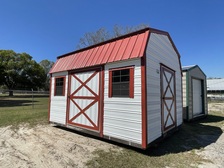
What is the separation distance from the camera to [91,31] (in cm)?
2073

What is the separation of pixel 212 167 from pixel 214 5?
877 cm

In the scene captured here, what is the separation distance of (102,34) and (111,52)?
16.1m

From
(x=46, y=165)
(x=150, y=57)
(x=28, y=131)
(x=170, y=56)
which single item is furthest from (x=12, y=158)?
(x=170, y=56)

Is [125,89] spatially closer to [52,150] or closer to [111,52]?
[111,52]

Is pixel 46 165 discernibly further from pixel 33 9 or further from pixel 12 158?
pixel 33 9

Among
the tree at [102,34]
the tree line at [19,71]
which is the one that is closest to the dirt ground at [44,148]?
the tree at [102,34]

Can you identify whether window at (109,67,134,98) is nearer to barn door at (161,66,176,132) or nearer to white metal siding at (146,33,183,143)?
white metal siding at (146,33,183,143)

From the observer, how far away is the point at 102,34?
20.2m

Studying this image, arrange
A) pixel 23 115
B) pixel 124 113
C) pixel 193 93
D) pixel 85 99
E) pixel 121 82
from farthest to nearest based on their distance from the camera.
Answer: pixel 23 115 → pixel 193 93 → pixel 85 99 → pixel 121 82 → pixel 124 113

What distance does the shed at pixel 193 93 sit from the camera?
856 centimetres

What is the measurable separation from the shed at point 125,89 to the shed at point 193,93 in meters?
1.85

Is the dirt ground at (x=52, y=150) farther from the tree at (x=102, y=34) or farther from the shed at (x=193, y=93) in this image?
the tree at (x=102, y=34)

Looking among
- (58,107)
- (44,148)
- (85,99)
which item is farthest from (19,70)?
(44,148)

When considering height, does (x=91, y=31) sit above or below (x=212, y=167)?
above
